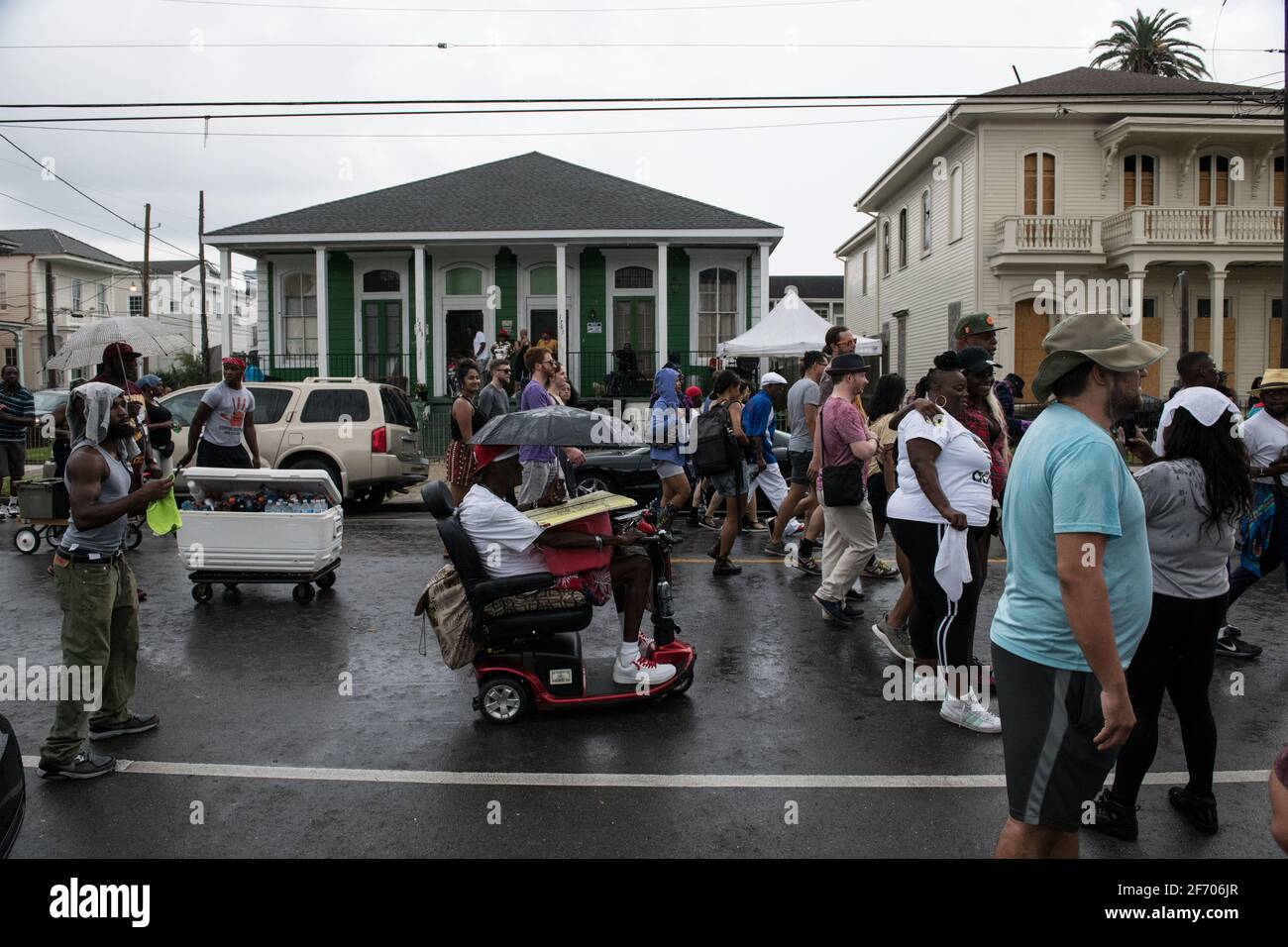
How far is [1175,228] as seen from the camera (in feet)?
73.5

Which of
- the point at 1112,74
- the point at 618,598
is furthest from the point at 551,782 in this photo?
the point at 1112,74

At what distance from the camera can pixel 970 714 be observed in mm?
5047

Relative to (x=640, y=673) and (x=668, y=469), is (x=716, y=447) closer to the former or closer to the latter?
(x=668, y=469)

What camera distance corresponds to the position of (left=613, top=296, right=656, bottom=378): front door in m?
23.8

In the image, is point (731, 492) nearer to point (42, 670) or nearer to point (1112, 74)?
point (42, 670)

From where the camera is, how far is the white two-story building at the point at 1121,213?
883 inches

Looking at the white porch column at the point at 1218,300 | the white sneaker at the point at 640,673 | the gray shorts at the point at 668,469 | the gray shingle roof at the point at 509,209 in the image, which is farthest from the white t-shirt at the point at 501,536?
the white porch column at the point at 1218,300

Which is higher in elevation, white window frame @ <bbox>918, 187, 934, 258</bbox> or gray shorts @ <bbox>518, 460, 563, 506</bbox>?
white window frame @ <bbox>918, 187, 934, 258</bbox>

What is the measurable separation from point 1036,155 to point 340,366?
1726 cm

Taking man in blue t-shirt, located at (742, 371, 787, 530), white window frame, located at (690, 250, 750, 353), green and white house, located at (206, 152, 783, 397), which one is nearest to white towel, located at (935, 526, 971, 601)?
man in blue t-shirt, located at (742, 371, 787, 530)

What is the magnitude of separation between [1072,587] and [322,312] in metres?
22.2

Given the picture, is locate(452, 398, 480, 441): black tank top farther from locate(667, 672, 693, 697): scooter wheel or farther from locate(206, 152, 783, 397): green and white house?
locate(206, 152, 783, 397): green and white house

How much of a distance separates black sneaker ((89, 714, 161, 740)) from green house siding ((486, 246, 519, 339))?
62.8 feet

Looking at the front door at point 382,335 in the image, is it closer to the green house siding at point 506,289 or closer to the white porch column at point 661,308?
the green house siding at point 506,289
